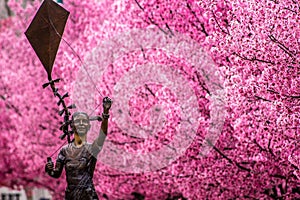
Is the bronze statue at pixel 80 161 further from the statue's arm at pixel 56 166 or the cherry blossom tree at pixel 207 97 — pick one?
the cherry blossom tree at pixel 207 97

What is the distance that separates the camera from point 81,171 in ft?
35.4

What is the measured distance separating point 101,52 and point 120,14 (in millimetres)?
1949

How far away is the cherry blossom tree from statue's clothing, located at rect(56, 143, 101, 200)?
2858 millimetres

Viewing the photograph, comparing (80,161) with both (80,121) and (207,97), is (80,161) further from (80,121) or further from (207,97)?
(207,97)

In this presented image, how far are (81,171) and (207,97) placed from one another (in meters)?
4.00

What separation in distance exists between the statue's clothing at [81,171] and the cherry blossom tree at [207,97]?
2858 millimetres

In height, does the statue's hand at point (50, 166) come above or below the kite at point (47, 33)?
below

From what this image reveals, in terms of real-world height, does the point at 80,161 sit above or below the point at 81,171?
above

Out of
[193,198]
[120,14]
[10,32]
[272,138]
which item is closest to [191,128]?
[193,198]

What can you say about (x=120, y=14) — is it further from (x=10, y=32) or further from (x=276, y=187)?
(x=10, y=32)

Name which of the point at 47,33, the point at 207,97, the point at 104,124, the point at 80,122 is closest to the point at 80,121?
the point at 80,122

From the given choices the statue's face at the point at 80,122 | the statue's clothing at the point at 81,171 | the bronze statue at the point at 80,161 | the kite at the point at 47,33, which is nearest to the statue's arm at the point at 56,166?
the bronze statue at the point at 80,161

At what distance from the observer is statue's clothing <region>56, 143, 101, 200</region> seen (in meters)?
10.7

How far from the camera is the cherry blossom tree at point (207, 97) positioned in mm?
11766
